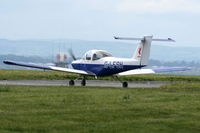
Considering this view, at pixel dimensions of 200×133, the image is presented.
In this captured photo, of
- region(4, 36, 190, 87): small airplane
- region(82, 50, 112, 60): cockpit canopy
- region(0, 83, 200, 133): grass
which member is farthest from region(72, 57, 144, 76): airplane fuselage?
region(0, 83, 200, 133): grass

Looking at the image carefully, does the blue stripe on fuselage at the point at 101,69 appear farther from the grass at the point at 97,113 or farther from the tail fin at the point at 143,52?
the grass at the point at 97,113

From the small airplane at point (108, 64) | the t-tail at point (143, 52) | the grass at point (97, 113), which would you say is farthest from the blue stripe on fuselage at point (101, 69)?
the grass at point (97, 113)

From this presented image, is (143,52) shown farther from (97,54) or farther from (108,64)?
(97,54)

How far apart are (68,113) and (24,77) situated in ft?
100.0

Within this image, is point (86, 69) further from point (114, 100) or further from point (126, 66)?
point (114, 100)

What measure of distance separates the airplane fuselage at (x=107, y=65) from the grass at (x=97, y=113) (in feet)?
36.9

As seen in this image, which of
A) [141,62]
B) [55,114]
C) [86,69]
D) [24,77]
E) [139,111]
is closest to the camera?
[55,114]

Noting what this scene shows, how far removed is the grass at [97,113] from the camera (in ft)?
60.5

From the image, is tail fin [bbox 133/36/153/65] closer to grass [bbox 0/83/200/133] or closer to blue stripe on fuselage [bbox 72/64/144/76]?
blue stripe on fuselage [bbox 72/64/144/76]

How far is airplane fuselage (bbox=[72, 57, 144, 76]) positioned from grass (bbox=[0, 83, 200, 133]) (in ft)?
36.9

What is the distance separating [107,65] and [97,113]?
67.8 ft

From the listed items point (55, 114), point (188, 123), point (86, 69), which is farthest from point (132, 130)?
point (86, 69)

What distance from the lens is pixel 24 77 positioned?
170 ft

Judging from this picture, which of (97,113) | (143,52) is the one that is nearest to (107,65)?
(143,52)
